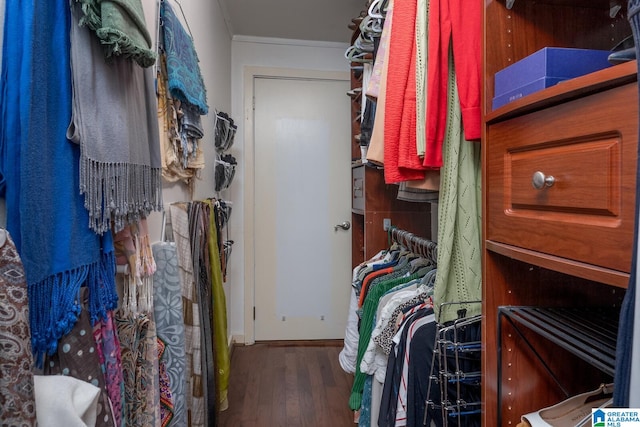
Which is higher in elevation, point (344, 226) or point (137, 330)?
point (344, 226)

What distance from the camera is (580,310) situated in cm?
79

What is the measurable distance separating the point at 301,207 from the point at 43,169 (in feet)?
7.77

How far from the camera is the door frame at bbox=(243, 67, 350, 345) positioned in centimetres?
287

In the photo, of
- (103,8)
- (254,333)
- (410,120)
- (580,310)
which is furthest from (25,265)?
(254,333)

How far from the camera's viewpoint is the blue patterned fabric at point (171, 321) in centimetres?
112

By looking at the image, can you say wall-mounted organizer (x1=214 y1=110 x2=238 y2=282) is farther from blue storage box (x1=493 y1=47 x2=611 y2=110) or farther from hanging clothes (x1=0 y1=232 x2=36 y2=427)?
blue storage box (x1=493 y1=47 x2=611 y2=110)

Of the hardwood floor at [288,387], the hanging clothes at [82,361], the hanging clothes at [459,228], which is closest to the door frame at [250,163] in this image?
the hardwood floor at [288,387]

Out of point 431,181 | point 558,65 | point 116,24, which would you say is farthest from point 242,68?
point 558,65

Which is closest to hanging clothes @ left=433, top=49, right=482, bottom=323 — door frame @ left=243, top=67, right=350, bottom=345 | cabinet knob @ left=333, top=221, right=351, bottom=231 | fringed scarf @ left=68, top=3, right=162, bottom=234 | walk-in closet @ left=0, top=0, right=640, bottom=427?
walk-in closet @ left=0, top=0, right=640, bottom=427

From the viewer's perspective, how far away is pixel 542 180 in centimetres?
59

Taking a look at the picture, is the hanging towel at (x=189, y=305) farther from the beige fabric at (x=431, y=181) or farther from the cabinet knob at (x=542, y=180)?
the cabinet knob at (x=542, y=180)

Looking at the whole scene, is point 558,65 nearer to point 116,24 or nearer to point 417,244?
point 116,24

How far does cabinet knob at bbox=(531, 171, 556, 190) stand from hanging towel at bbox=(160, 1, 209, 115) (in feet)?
3.45

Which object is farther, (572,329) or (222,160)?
(222,160)
